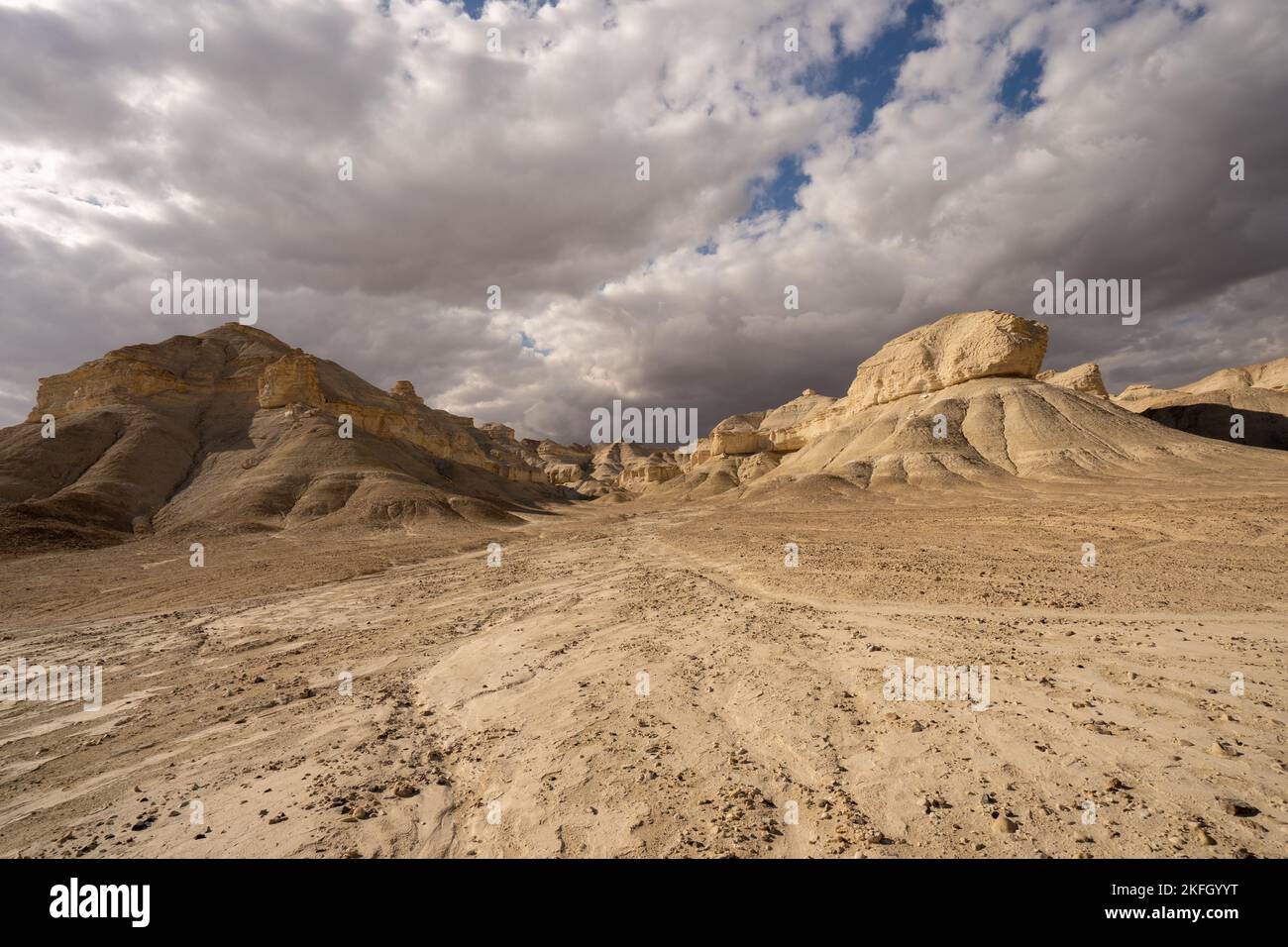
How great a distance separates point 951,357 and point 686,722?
72842 mm

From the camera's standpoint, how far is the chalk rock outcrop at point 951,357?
61656 mm

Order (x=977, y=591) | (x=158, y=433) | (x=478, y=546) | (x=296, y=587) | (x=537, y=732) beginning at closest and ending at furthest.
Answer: (x=537, y=732) → (x=977, y=591) → (x=296, y=587) → (x=478, y=546) → (x=158, y=433)

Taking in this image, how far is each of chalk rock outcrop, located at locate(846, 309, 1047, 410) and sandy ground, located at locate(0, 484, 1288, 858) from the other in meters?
56.6

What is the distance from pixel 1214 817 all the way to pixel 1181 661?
13.7 feet

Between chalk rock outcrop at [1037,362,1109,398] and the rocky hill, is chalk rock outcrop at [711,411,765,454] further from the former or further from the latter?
chalk rock outcrop at [1037,362,1109,398]

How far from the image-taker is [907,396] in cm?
6862

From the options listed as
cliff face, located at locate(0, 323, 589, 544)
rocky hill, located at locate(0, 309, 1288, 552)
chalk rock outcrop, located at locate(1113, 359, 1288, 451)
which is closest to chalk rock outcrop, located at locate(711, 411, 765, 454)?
rocky hill, located at locate(0, 309, 1288, 552)

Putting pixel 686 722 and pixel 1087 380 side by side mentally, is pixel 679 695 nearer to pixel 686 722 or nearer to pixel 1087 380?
pixel 686 722

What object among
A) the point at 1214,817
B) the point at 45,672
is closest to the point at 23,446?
the point at 45,672

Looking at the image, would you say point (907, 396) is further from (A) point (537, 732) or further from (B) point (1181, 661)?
(A) point (537, 732)

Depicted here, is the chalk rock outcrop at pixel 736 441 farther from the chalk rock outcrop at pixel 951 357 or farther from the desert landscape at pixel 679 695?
the desert landscape at pixel 679 695

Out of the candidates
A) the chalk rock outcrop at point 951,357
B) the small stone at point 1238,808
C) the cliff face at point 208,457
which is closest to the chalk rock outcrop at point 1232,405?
the chalk rock outcrop at point 951,357

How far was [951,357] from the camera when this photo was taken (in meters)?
65.4

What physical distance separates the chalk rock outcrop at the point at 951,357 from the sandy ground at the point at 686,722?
56.6 m
